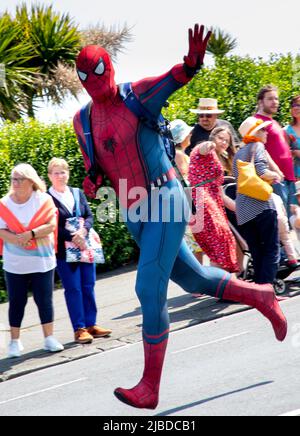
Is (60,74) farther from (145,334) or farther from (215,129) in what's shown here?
(145,334)

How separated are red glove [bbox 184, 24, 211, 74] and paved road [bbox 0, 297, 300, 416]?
212 cm

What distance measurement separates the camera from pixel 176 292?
35.8ft

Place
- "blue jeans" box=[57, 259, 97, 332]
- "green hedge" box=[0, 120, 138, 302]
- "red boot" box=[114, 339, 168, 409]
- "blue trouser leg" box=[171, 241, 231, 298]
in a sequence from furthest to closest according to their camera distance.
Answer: "green hedge" box=[0, 120, 138, 302]
"blue jeans" box=[57, 259, 97, 332]
"blue trouser leg" box=[171, 241, 231, 298]
"red boot" box=[114, 339, 168, 409]

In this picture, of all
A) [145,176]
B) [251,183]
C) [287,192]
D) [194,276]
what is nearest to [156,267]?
[194,276]

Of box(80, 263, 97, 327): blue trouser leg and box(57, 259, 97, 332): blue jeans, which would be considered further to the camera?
box(80, 263, 97, 327): blue trouser leg

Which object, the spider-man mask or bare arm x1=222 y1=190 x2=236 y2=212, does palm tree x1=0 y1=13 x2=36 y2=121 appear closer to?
bare arm x1=222 y1=190 x2=236 y2=212

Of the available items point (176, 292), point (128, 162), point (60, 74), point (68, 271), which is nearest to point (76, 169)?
point (176, 292)

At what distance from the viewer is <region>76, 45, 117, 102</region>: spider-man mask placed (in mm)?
6117

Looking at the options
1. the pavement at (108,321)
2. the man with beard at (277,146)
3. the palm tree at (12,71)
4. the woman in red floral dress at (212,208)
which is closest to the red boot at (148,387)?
the pavement at (108,321)

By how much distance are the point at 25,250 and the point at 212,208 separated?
85.2 inches

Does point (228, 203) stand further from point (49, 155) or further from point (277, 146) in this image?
point (49, 155)

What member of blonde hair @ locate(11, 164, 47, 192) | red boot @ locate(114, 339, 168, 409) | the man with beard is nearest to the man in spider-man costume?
red boot @ locate(114, 339, 168, 409)

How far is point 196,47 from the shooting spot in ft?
19.2

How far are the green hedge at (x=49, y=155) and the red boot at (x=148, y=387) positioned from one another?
5.74 m
